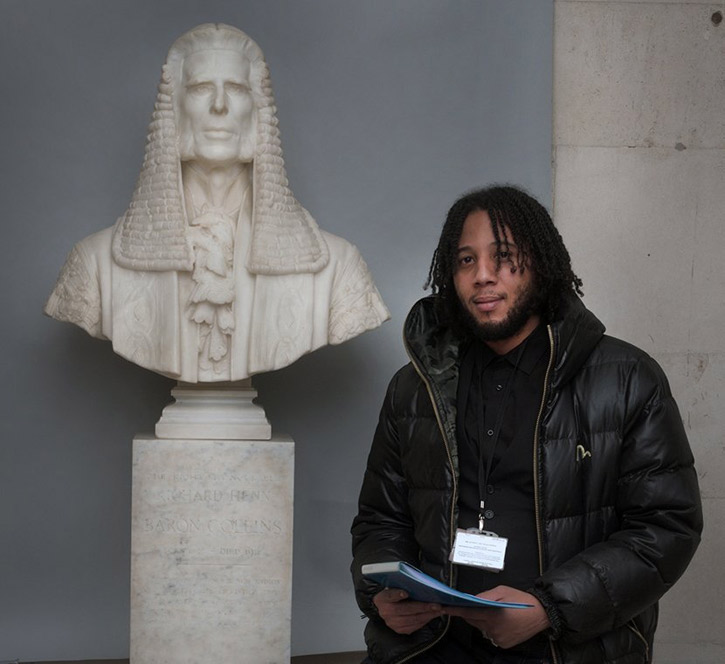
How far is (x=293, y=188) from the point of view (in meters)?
4.43

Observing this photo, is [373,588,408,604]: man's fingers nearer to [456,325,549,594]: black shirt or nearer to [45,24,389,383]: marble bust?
[456,325,549,594]: black shirt

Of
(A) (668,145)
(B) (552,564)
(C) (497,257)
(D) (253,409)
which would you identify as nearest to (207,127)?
(D) (253,409)

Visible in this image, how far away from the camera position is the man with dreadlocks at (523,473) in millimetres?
2391

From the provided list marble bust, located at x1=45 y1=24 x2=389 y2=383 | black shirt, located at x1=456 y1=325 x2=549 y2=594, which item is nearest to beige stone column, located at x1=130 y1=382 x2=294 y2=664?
marble bust, located at x1=45 y1=24 x2=389 y2=383

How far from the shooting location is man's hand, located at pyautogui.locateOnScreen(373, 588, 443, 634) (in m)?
2.46

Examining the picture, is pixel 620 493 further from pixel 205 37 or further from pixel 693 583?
pixel 693 583

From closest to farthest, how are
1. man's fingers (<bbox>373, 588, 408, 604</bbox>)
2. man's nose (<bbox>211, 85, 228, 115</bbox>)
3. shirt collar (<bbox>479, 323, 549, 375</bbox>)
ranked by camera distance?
1. man's fingers (<bbox>373, 588, 408, 604</bbox>)
2. shirt collar (<bbox>479, 323, 549, 375</bbox>)
3. man's nose (<bbox>211, 85, 228, 115</bbox>)

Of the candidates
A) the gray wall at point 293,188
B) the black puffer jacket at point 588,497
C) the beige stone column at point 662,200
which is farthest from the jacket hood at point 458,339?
the beige stone column at point 662,200

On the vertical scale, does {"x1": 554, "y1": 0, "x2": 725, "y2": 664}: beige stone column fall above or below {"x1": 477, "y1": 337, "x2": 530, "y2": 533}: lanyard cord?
above

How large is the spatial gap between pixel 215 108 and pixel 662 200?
2.01 meters

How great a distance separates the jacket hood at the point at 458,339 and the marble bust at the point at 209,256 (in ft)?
2.57

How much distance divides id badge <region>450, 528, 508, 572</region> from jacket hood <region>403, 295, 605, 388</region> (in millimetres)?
360

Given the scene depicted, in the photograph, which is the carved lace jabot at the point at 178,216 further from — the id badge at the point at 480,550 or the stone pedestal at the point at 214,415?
the id badge at the point at 480,550

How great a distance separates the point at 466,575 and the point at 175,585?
1288mm
